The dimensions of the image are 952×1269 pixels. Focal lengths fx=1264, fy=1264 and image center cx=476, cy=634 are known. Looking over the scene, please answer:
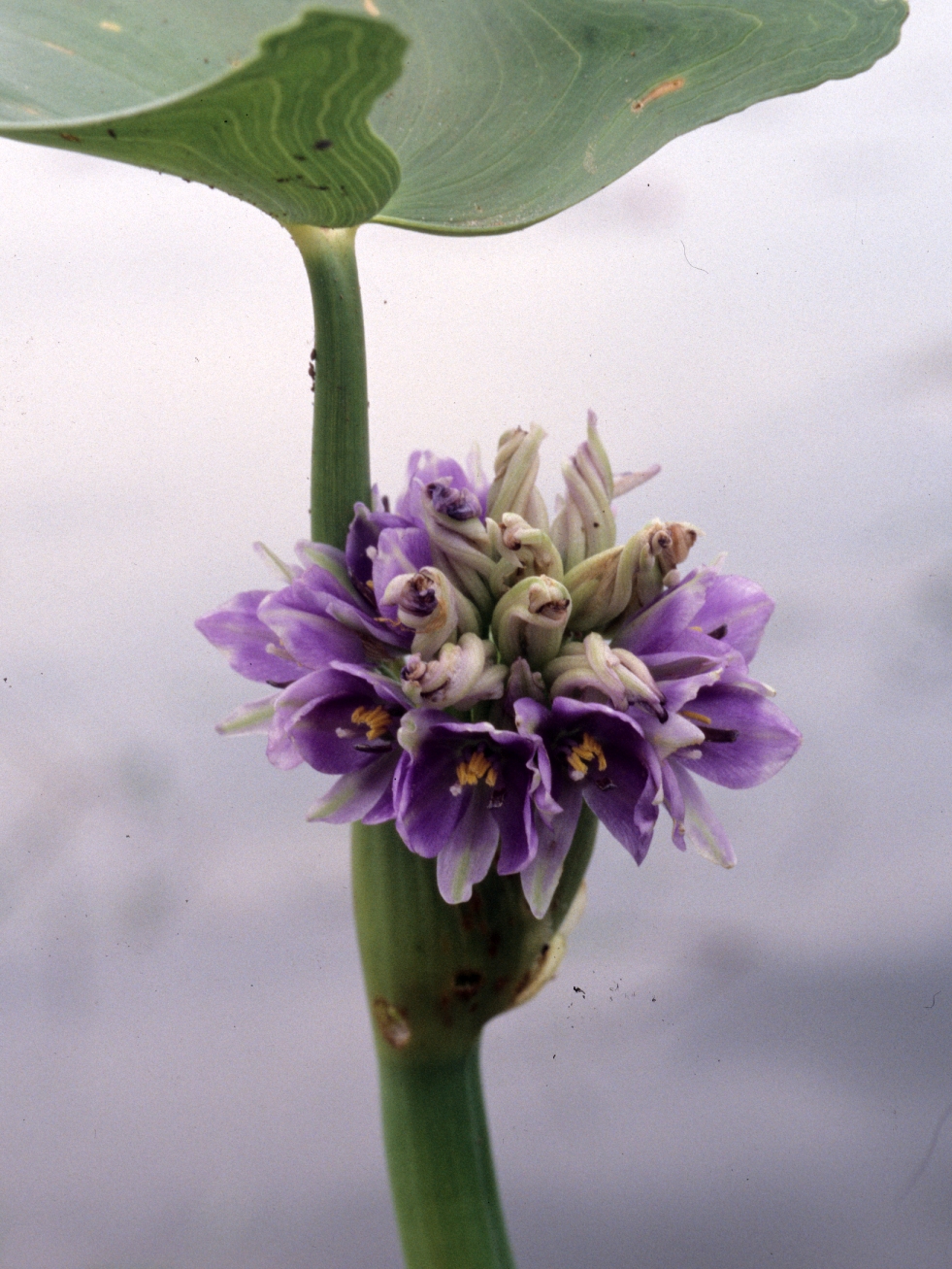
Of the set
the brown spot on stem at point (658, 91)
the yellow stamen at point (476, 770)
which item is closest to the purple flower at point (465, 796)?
the yellow stamen at point (476, 770)

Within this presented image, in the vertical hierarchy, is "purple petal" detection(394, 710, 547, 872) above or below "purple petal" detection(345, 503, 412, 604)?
below

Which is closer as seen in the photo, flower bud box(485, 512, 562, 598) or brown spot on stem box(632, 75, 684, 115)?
flower bud box(485, 512, 562, 598)

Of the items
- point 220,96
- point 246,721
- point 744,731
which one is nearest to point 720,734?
point 744,731

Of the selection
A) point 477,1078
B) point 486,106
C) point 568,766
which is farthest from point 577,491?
point 477,1078

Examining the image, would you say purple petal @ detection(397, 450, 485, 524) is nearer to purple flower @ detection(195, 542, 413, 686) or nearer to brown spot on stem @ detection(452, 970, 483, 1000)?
purple flower @ detection(195, 542, 413, 686)

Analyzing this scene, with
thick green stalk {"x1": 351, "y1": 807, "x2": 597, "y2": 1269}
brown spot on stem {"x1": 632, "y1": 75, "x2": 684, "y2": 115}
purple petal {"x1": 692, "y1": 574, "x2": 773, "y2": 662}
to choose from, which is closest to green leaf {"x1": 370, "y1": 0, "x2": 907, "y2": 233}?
brown spot on stem {"x1": 632, "y1": 75, "x2": 684, "y2": 115}

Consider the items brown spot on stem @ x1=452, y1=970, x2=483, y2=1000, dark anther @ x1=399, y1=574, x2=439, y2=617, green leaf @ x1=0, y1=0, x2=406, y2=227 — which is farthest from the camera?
brown spot on stem @ x1=452, y1=970, x2=483, y2=1000
